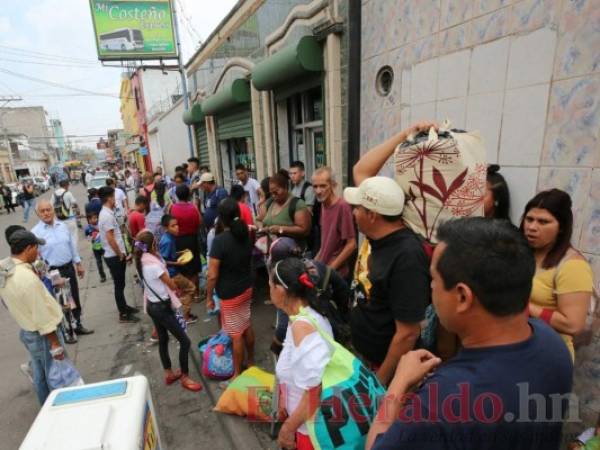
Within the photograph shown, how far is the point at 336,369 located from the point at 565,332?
1.23 m

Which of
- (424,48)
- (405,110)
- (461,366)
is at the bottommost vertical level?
(461,366)

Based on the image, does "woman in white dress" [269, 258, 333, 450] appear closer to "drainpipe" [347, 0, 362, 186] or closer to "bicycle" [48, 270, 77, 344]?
"drainpipe" [347, 0, 362, 186]

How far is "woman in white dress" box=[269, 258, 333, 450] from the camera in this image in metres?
1.63

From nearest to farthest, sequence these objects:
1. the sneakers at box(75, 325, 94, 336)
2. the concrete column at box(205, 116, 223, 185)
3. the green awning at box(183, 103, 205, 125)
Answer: the sneakers at box(75, 325, 94, 336), the concrete column at box(205, 116, 223, 185), the green awning at box(183, 103, 205, 125)

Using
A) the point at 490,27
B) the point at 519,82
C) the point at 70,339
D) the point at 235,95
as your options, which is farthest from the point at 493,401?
the point at 235,95

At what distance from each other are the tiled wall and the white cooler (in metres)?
2.76

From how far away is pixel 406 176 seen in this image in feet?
6.65

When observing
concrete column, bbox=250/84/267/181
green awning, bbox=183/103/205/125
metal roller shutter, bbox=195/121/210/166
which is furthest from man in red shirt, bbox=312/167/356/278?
metal roller shutter, bbox=195/121/210/166

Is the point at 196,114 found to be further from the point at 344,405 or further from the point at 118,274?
the point at 344,405

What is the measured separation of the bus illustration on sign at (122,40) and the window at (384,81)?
16619 millimetres

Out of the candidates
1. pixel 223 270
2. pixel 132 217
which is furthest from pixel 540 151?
pixel 132 217

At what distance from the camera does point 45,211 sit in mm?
4273

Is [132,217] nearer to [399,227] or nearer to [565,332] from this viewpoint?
[399,227]

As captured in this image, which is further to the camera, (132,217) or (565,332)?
(132,217)
